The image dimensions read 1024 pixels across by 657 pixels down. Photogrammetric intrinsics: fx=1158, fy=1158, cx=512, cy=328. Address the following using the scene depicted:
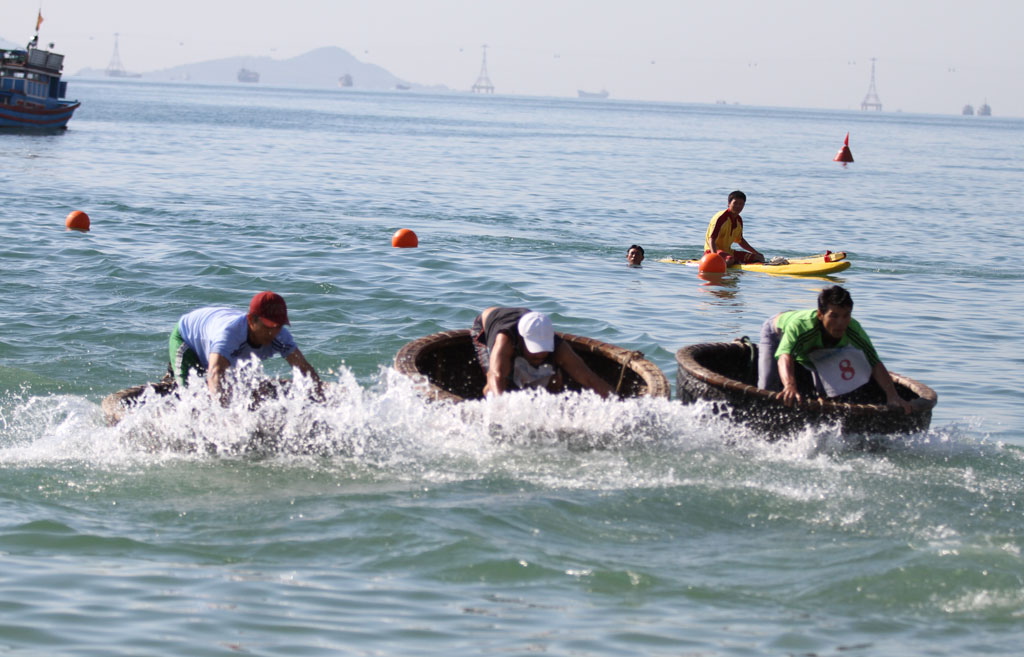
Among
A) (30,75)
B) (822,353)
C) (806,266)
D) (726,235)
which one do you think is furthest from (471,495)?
(30,75)

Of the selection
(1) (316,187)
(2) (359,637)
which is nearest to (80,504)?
(2) (359,637)

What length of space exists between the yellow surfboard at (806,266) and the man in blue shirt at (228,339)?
36.4 ft

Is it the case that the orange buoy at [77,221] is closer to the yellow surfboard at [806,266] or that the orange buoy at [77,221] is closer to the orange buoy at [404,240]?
the orange buoy at [404,240]

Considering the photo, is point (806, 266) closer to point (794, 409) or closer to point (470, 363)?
point (470, 363)

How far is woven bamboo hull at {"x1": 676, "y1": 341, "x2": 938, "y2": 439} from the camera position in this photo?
8.43 meters

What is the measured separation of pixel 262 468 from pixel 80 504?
1.24m

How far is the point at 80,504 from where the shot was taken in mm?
7168

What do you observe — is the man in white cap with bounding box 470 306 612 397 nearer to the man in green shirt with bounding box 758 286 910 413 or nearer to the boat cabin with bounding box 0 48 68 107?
the man in green shirt with bounding box 758 286 910 413

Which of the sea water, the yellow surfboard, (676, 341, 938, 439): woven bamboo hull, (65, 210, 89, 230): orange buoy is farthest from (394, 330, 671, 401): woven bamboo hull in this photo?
(65, 210, 89, 230): orange buoy

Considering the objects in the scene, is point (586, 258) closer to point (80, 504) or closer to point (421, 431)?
point (421, 431)

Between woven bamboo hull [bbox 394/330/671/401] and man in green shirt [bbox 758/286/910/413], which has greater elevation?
man in green shirt [bbox 758/286/910/413]

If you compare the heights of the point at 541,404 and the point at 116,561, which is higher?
the point at 541,404

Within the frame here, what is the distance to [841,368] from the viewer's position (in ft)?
29.8

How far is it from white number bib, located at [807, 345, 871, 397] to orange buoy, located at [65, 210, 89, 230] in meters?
15.1
